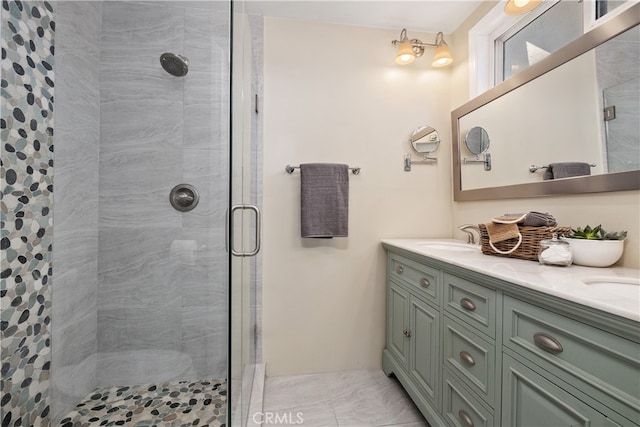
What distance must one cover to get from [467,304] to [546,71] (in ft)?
3.80

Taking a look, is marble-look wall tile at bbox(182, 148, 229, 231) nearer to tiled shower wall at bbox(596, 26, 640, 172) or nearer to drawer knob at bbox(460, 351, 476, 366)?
drawer knob at bbox(460, 351, 476, 366)

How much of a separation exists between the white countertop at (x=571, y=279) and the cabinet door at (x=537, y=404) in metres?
0.26

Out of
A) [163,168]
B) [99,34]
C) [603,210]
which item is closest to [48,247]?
[163,168]

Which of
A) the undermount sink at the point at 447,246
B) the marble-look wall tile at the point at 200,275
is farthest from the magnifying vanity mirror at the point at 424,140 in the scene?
the marble-look wall tile at the point at 200,275

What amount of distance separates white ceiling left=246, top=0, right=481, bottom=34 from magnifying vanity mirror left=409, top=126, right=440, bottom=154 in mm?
703

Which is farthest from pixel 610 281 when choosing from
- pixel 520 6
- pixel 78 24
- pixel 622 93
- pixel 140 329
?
pixel 78 24

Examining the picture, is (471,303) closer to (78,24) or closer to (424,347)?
(424,347)

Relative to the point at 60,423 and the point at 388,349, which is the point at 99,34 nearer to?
the point at 60,423

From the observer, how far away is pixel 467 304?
3.61 feet

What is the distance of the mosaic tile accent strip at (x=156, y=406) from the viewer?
1.20 metres

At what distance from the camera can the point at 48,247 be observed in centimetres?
115

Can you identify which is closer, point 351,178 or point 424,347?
point 424,347

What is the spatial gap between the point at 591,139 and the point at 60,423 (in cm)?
247

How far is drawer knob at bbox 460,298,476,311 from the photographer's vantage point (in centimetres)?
107
